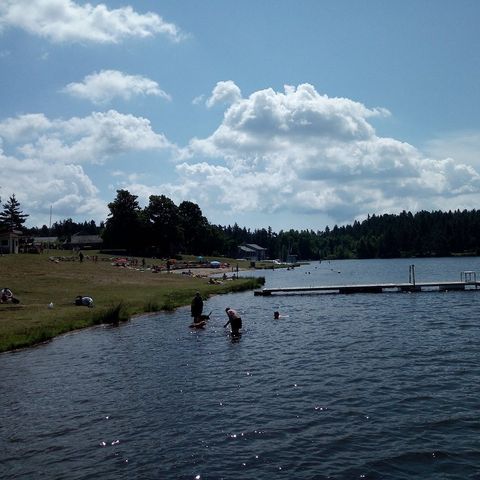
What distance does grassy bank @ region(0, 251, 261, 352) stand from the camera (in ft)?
116

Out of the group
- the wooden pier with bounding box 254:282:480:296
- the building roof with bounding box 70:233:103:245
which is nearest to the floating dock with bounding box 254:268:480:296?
the wooden pier with bounding box 254:282:480:296

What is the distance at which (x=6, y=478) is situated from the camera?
44.2 ft

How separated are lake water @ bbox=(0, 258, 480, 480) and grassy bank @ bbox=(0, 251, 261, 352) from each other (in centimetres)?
247

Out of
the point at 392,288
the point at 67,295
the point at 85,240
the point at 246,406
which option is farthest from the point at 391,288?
the point at 85,240

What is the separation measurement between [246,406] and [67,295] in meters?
36.6

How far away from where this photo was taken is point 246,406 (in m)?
18.7

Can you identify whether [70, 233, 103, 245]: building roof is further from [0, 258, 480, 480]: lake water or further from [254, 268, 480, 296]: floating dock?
[0, 258, 480, 480]: lake water

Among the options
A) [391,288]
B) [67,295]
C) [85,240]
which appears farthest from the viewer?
[85,240]

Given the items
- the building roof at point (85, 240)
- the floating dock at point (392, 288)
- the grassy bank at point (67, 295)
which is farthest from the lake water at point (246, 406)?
the building roof at point (85, 240)

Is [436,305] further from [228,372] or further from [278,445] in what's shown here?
[278,445]

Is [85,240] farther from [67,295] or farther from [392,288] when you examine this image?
[67,295]

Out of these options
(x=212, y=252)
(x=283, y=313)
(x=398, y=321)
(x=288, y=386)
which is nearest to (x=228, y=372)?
(x=288, y=386)

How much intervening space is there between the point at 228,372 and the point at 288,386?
12.7 feet

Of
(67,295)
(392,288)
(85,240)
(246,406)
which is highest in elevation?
(85,240)
